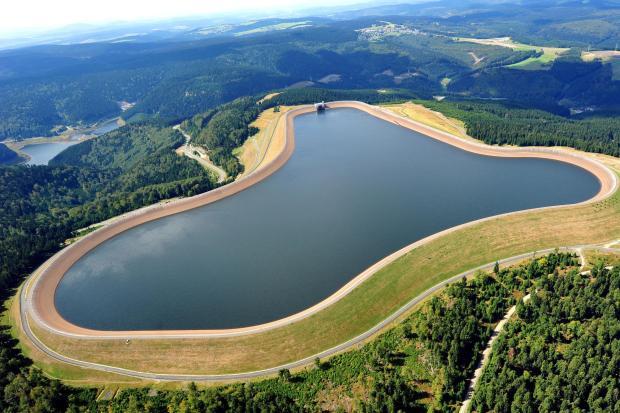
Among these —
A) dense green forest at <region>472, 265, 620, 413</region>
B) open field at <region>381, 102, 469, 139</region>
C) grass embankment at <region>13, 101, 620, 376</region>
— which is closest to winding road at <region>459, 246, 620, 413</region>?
dense green forest at <region>472, 265, 620, 413</region>

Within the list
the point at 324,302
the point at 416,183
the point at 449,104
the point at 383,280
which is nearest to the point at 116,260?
the point at 324,302

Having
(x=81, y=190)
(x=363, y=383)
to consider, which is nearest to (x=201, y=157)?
(x=81, y=190)

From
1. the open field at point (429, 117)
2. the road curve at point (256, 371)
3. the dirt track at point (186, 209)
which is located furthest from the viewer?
the open field at point (429, 117)

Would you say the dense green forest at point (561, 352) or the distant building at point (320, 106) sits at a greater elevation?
the distant building at point (320, 106)

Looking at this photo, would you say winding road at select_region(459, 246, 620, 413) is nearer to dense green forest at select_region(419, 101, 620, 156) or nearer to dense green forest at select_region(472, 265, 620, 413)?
dense green forest at select_region(472, 265, 620, 413)

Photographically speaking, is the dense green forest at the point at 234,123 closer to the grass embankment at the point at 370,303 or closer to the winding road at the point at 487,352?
the grass embankment at the point at 370,303

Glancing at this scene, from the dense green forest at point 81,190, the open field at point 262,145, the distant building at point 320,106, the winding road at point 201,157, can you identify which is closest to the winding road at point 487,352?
the dense green forest at point 81,190

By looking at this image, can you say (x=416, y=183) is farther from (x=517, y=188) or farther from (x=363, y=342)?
(x=363, y=342)

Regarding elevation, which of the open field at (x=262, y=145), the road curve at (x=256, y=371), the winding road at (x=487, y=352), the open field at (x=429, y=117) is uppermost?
the open field at (x=429, y=117)
